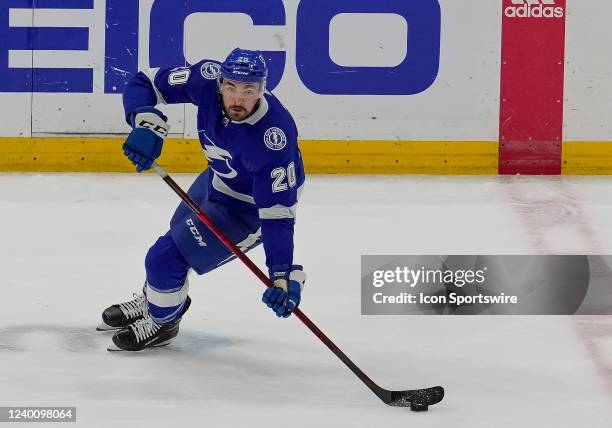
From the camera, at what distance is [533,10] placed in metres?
7.38

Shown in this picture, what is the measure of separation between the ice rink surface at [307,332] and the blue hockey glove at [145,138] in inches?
24.6

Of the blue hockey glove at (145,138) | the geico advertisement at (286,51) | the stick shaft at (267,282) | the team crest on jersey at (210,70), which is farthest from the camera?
the geico advertisement at (286,51)

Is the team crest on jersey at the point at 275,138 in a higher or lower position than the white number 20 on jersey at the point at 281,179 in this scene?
higher

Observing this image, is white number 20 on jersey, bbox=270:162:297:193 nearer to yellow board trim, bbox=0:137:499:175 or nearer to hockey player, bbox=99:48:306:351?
hockey player, bbox=99:48:306:351

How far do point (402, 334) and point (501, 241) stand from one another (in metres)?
1.45

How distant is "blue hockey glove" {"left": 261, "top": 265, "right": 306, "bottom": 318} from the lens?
3.78 metres

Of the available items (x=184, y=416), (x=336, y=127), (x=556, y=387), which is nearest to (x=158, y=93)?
(x=184, y=416)

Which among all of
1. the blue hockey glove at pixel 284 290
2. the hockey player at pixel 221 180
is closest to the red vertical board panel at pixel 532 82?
the hockey player at pixel 221 180

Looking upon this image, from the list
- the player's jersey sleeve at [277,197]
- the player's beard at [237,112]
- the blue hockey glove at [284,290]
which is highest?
the player's beard at [237,112]

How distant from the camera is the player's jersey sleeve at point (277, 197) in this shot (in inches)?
152

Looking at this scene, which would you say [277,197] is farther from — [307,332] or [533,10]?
[533,10]

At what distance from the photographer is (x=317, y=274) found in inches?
211

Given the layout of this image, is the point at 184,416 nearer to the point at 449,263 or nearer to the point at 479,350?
the point at 479,350

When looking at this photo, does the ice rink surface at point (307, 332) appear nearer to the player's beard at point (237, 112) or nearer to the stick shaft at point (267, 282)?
the stick shaft at point (267, 282)
